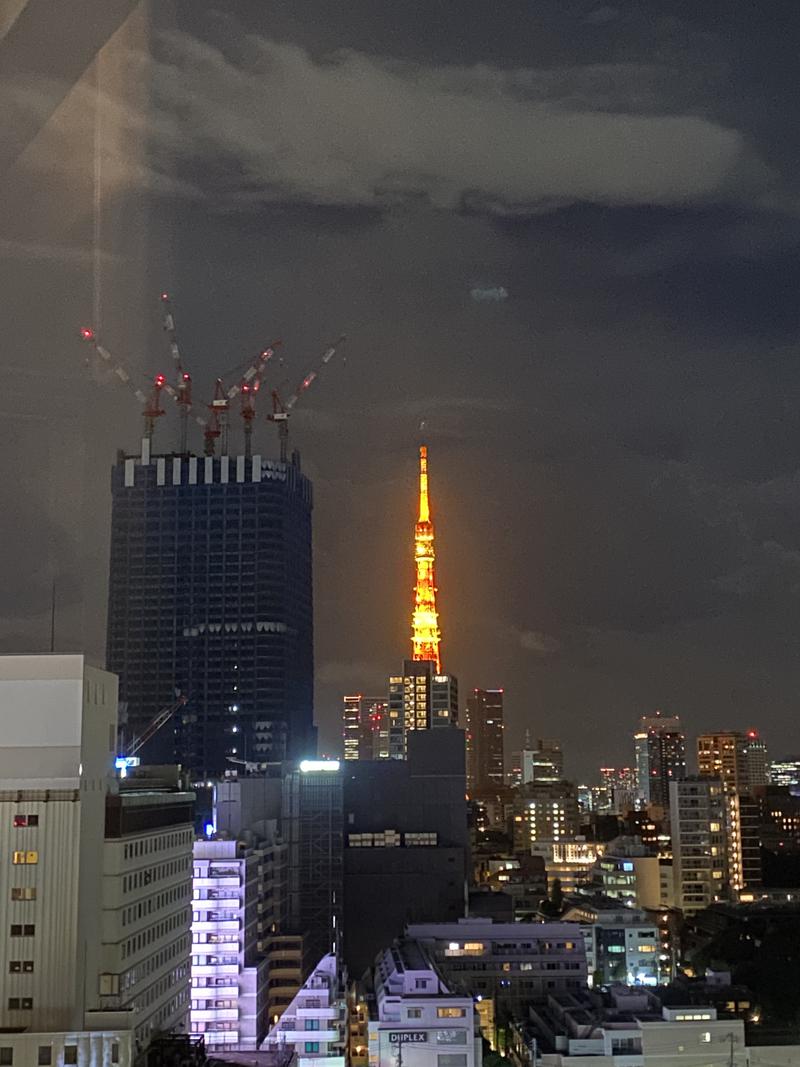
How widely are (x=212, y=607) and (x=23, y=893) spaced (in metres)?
13.5

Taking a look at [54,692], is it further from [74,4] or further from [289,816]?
[289,816]

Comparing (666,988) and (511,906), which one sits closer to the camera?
(666,988)

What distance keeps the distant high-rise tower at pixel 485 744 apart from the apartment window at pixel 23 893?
54.6 ft

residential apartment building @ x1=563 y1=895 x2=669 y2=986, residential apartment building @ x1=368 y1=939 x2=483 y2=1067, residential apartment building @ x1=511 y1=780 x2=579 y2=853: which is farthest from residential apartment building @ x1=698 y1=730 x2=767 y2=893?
residential apartment building @ x1=368 y1=939 x2=483 y2=1067

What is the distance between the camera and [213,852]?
338 inches

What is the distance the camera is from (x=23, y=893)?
3.86 m

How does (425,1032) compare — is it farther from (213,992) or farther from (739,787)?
(739,787)

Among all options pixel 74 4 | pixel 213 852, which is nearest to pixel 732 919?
pixel 213 852

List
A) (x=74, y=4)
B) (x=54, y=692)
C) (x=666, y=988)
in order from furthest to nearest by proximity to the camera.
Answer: (x=666, y=988) < (x=54, y=692) < (x=74, y=4)

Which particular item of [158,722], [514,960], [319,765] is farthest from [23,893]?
[158,722]

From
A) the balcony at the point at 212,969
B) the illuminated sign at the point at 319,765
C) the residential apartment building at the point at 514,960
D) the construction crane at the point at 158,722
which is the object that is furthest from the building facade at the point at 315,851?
the construction crane at the point at 158,722

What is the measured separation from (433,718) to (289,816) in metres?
6.87

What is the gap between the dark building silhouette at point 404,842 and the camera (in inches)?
440

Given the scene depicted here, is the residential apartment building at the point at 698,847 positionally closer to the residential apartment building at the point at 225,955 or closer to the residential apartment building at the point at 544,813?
the residential apartment building at the point at 544,813
